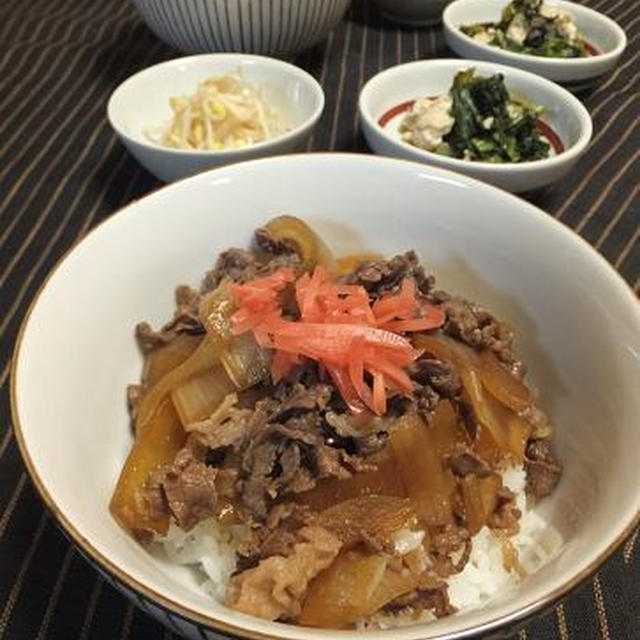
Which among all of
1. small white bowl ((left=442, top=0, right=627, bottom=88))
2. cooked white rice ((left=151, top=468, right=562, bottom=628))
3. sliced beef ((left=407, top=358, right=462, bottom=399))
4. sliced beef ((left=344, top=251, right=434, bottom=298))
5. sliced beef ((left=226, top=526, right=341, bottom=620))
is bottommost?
cooked white rice ((left=151, top=468, right=562, bottom=628))

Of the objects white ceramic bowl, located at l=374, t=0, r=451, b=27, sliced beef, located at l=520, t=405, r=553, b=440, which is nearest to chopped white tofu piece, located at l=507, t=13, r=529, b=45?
white ceramic bowl, located at l=374, t=0, r=451, b=27

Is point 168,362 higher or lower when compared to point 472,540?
higher

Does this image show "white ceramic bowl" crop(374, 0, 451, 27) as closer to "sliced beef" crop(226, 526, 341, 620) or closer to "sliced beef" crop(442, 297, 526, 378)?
"sliced beef" crop(442, 297, 526, 378)

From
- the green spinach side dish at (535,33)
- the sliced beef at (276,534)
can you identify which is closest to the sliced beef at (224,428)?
the sliced beef at (276,534)

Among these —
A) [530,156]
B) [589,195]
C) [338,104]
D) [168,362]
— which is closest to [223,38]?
[338,104]

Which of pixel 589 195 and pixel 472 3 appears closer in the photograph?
pixel 589 195

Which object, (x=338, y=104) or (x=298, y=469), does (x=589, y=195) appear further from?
(x=298, y=469)
